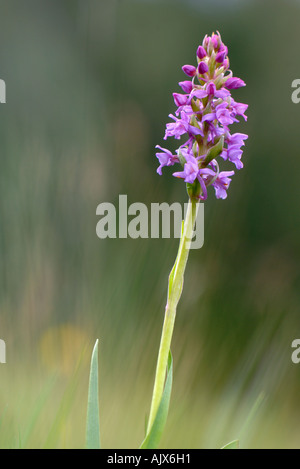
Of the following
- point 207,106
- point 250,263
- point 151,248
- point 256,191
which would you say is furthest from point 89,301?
point 256,191

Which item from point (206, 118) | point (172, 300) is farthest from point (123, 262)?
point (206, 118)

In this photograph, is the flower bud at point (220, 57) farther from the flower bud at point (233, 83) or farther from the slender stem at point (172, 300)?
the slender stem at point (172, 300)

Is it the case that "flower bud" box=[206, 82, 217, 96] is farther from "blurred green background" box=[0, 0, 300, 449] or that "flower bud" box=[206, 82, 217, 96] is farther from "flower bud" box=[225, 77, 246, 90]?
"blurred green background" box=[0, 0, 300, 449]

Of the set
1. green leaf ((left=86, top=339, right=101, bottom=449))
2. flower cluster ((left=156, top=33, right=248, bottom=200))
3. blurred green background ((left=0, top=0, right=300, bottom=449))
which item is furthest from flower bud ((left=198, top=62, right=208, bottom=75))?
green leaf ((left=86, top=339, right=101, bottom=449))

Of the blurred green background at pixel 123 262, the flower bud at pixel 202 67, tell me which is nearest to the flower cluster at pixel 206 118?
the flower bud at pixel 202 67

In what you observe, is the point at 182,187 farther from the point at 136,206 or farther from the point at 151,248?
the point at 151,248

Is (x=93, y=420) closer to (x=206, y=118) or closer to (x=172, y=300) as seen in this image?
(x=172, y=300)
